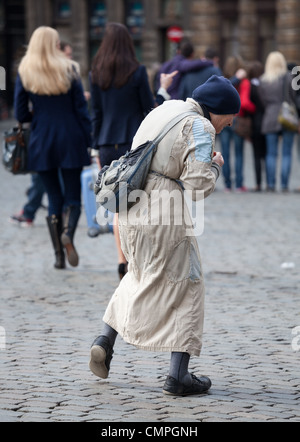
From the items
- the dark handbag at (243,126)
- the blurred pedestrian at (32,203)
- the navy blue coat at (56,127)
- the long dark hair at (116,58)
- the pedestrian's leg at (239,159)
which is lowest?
the pedestrian's leg at (239,159)

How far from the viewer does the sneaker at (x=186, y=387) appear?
543cm

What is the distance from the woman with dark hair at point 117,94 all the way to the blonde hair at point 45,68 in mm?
528

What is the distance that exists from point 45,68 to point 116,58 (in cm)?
89

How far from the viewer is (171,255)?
5.42m

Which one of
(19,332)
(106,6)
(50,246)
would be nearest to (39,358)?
(19,332)

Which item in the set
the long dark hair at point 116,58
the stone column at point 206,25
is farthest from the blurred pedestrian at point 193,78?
the stone column at point 206,25

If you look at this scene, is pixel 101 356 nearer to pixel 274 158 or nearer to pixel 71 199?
pixel 71 199

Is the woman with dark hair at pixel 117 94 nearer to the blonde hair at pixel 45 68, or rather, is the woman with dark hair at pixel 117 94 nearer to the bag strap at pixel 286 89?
the blonde hair at pixel 45 68

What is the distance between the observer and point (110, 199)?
5.42 metres

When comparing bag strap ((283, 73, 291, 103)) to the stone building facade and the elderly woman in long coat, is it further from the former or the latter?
the stone building facade

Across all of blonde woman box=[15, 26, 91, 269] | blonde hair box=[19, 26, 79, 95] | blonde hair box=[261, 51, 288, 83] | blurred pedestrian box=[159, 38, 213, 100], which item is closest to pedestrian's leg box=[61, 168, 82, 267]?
blonde woman box=[15, 26, 91, 269]

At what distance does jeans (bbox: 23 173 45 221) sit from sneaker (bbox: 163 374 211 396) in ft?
23.1

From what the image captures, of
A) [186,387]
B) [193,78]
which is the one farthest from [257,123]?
[186,387]
